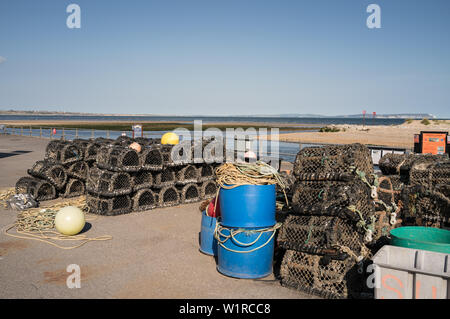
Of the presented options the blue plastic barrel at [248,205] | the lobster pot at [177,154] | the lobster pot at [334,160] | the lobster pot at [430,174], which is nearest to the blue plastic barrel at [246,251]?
the blue plastic barrel at [248,205]

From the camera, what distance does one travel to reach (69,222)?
789cm

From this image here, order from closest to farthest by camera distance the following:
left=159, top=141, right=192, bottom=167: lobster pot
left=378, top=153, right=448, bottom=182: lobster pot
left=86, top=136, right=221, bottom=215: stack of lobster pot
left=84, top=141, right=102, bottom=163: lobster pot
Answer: left=378, top=153, right=448, bottom=182: lobster pot < left=86, top=136, right=221, bottom=215: stack of lobster pot < left=159, top=141, right=192, bottom=167: lobster pot < left=84, top=141, right=102, bottom=163: lobster pot

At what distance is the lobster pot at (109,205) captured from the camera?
9703 millimetres

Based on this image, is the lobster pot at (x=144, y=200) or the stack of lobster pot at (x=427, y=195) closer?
the stack of lobster pot at (x=427, y=195)

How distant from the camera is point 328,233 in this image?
5379mm

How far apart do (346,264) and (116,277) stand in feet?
11.3

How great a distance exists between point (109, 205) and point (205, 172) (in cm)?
320

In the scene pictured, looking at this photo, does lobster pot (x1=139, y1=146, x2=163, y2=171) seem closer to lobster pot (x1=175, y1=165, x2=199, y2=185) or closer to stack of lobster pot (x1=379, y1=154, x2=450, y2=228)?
lobster pot (x1=175, y1=165, x2=199, y2=185)

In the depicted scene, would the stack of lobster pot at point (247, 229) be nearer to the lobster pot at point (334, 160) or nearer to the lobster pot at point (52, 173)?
the lobster pot at point (334, 160)

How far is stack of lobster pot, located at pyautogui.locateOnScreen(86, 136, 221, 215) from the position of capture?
9742mm

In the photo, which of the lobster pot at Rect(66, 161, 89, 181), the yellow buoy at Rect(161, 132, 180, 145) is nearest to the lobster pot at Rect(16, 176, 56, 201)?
the lobster pot at Rect(66, 161, 89, 181)

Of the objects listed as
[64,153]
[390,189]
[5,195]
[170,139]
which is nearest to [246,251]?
[390,189]

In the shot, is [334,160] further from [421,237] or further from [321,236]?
[421,237]
